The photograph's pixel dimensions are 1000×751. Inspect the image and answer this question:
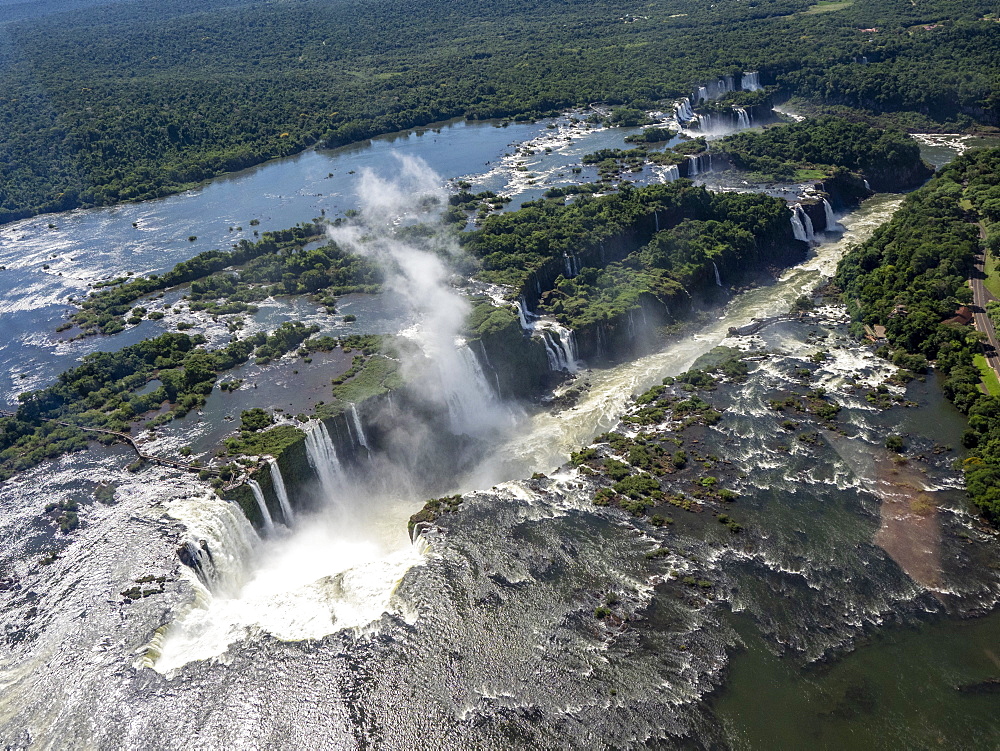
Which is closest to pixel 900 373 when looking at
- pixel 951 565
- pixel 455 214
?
pixel 951 565

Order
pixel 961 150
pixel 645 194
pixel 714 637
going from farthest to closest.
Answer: pixel 961 150 < pixel 645 194 < pixel 714 637

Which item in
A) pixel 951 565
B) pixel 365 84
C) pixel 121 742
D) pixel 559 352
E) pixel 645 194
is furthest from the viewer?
pixel 365 84

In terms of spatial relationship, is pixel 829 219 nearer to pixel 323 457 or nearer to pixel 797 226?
pixel 797 226

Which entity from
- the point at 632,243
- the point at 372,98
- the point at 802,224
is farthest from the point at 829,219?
the point at 372,98

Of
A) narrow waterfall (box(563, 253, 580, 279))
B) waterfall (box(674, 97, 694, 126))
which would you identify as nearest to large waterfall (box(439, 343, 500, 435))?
narrow waterfall (box(563, 253, 580, 279))

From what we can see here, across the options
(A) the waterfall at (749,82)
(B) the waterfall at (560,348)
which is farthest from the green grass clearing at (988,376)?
(A) the waterfall at (749,82)

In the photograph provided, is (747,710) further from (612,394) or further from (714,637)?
(612,394)
